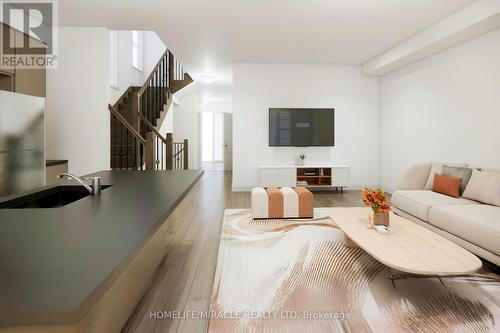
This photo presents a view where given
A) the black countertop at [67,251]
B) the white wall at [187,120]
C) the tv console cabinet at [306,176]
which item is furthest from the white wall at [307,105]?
the black countertop at [67,251]

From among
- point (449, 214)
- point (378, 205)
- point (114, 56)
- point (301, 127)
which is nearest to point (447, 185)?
point (449, 214)

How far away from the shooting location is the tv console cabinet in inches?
239

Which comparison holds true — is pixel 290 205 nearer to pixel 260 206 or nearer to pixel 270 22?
pixel 260 206

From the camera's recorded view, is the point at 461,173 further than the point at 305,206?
No

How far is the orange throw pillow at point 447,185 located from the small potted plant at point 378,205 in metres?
1.61

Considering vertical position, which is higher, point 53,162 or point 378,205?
point 53,162

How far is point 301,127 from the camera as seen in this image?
21.0 ft

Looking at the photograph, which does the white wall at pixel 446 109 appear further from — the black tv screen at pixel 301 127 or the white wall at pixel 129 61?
the white wall at pixel 129 61

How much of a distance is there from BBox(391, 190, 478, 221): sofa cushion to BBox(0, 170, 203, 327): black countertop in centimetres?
292

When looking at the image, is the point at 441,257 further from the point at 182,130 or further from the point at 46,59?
the point at 182,130

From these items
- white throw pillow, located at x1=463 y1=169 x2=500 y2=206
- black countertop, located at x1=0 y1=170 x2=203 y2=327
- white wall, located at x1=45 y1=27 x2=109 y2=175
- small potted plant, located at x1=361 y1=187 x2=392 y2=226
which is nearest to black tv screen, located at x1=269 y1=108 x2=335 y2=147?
white throw pillow, located at x1=463 y1=169 x2=500 y2=206

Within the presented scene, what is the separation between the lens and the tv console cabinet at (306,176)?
6082 millimetres

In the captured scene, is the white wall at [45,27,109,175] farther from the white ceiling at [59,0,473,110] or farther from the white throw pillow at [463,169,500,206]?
the white throw pillow at [463,169,500,206]

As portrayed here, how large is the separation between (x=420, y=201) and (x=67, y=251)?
364cm
